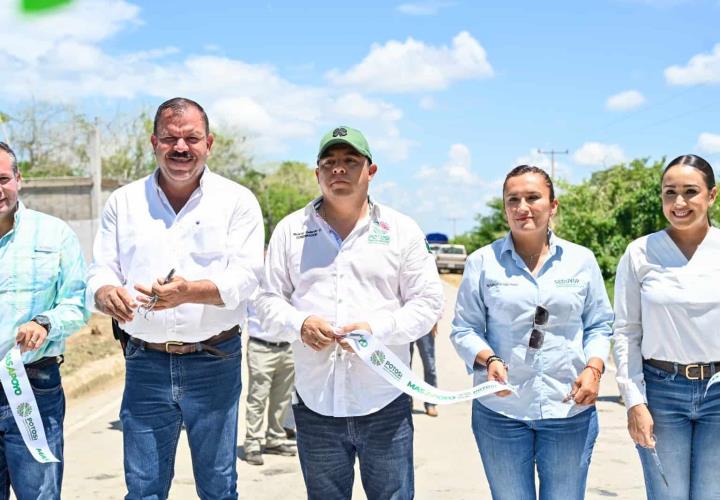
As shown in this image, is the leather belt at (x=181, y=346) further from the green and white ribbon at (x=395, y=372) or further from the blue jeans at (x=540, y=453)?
the blue jeans at (x=540, y=453)

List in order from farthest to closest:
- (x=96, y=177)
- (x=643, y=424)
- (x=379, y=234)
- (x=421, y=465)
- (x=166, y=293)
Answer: (x=96, y=177)
(x=421, y=465)
(x=379, y=234)
(x=643, y=424)
(x=166, y=293)

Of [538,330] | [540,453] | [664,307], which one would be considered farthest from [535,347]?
[664,307]

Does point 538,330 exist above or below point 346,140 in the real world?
below

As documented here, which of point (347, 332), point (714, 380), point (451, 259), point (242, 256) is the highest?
point (242, 256)

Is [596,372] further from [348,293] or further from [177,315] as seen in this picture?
[177,315]

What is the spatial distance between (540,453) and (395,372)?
2.68 ft

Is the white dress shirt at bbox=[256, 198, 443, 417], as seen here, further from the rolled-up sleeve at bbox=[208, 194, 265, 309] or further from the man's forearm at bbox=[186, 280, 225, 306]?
the man's forearm at bbox=[186, 280, 225, 306]

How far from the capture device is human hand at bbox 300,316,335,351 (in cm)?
375

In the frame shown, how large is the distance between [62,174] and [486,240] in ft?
99.9

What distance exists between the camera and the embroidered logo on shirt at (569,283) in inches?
154

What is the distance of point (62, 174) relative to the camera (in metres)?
33.9

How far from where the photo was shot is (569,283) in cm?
393

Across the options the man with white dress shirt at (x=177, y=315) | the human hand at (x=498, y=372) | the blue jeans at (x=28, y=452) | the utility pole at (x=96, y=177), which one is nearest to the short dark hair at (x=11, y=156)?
the man with white dress shirt at (x=177, y=315)

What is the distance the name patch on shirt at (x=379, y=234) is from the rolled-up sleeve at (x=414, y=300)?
0.11 metres
